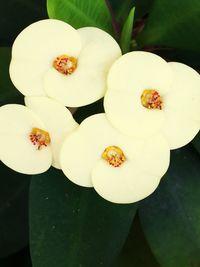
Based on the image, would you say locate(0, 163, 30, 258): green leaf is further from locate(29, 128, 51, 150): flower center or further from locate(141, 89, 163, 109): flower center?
locate(141, 89, 163, 109): flower center

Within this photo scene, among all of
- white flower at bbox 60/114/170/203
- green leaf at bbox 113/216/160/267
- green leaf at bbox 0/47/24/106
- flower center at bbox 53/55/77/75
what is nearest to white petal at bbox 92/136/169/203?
white flower at bbox 60/114/170/203

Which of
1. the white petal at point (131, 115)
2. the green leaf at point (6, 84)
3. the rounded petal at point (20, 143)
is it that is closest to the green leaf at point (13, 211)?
the green leaf at point (6, 84)

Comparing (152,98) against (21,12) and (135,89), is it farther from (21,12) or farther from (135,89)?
(21,12)

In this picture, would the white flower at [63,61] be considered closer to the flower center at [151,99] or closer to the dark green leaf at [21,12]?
the flower center at [151,99]

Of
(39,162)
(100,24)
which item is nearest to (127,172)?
(39,162)

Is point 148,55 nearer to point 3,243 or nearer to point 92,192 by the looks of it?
point 92,192
